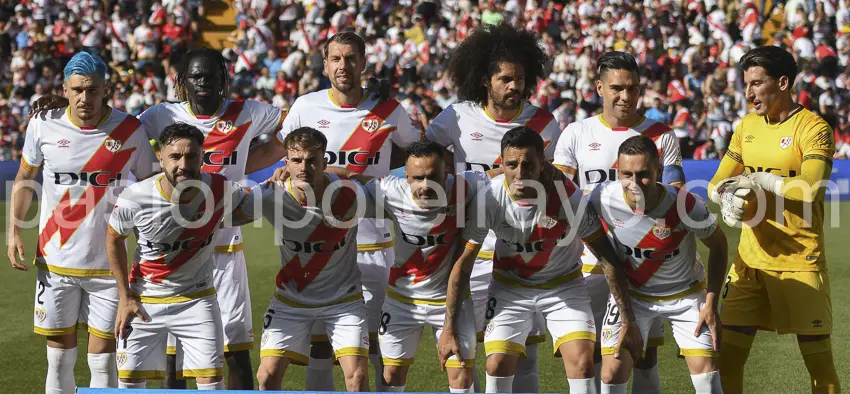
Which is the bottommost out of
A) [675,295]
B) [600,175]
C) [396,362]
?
[396,362]

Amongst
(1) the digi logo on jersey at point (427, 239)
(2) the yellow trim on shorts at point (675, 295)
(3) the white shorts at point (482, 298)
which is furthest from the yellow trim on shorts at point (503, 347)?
(2) the yellow trim on shorts at point (675, 295)

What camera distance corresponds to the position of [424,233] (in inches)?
232

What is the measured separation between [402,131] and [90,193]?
78.2 inches

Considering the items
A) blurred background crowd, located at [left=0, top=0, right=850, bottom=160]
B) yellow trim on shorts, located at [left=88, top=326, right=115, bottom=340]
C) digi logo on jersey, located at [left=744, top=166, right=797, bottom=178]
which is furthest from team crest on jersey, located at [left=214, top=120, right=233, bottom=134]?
blurred background crowd, located at [left=0, top=0, right=850, bottom=160]

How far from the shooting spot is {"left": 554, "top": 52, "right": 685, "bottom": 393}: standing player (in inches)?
248

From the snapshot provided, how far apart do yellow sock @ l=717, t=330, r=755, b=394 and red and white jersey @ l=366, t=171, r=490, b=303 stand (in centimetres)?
175

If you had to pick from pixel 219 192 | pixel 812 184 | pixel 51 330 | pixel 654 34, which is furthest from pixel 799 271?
pixel 654 34

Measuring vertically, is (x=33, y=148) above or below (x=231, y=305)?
above

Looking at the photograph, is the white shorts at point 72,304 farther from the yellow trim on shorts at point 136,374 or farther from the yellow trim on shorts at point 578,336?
the yellow trim on shorts at point 578,336

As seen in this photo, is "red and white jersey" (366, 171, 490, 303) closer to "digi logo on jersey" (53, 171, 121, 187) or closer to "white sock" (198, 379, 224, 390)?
"white sock" (198, 379, 224, 390)

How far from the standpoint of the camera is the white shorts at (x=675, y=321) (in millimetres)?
5766

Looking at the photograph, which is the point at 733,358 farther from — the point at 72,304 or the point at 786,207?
the point at 72,304

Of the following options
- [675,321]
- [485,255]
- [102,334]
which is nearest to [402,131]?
[485,255]

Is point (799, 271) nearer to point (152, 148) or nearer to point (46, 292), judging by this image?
point (152, 148)
